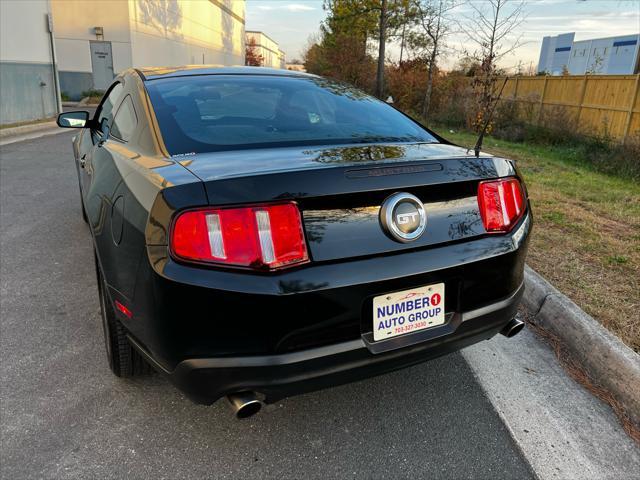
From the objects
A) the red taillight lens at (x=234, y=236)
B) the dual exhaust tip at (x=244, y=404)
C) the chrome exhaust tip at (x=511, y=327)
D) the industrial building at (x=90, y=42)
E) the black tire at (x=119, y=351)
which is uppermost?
the industrial building at (x=90, y=42)

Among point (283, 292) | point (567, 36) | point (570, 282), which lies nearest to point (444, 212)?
point (283, 292)

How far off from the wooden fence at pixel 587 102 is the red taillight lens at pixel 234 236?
10.9 m

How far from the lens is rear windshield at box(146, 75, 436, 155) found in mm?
2361

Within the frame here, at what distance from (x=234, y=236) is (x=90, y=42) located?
28886 mm

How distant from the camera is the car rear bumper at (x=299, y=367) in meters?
1.73

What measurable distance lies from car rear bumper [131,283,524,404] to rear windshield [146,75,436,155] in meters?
0.96

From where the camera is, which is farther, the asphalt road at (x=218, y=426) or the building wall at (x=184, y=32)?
the building wall at (x=184, y=32)

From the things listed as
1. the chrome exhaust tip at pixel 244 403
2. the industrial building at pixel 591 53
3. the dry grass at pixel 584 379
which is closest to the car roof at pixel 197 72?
the chrome exhaust tip at pixel 244 403

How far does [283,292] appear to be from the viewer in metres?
1.68

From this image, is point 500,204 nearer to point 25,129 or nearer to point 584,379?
point 584,379

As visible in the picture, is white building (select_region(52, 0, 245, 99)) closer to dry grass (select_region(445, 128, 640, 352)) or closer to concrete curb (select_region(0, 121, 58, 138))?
concrete curb (select_region(0, 121, 58, 138))

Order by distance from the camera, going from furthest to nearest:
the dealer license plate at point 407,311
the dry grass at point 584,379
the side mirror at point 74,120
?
1. the side mirror at point 74,120
2. the dry grass at point 584,379
3. the dealer license plate at point 407,311

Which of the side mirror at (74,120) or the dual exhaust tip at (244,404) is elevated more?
the side mirror at (74,120)

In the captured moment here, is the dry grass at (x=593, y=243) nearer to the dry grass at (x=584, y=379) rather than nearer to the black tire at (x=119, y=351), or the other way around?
the dry grass at (x=584, y=379)
